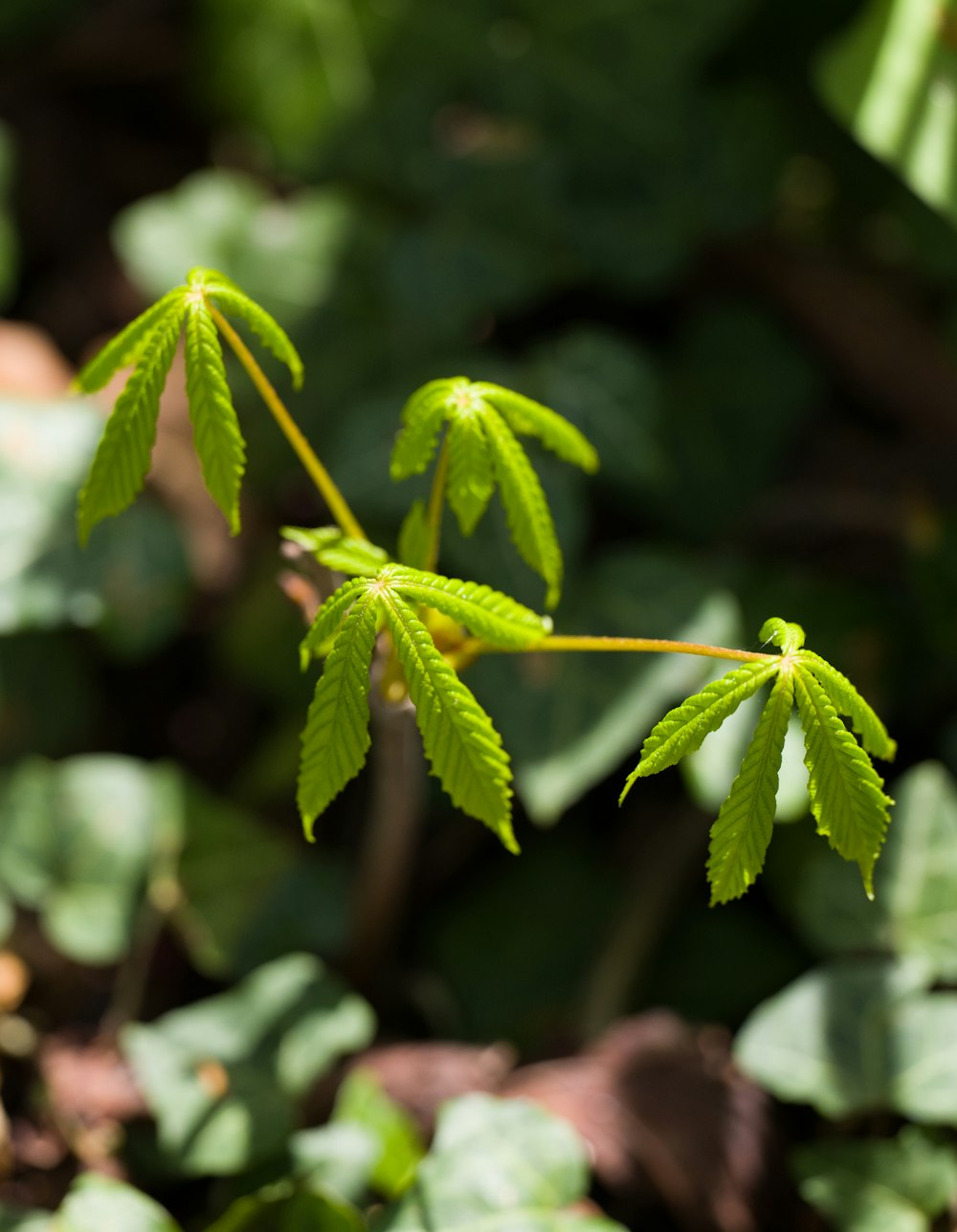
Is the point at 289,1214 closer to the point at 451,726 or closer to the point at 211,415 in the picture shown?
the point at 451,726

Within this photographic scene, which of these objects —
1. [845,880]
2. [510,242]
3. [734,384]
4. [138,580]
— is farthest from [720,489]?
[138,580]

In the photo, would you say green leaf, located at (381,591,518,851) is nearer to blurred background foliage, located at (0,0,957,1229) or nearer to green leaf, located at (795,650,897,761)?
green leaf, located at (795,650,897,761)

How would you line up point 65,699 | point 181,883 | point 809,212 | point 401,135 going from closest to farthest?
point 181,883, point 65,699, point 401,135, point 809,212

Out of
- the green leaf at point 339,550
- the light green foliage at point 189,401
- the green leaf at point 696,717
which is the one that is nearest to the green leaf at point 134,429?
the light green foliage at point 189,401

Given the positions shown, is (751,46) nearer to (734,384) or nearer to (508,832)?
(734,384)

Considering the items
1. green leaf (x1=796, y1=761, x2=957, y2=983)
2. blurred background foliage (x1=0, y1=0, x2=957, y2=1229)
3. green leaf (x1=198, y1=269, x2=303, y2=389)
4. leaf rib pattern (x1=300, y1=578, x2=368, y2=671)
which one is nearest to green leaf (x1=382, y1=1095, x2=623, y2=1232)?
blurred background foliage (x1=0, y1=0, x2=957, y2=1229)
